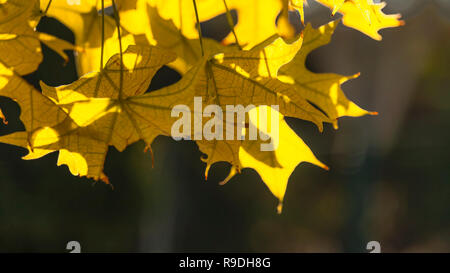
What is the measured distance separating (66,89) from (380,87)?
5.16 metres

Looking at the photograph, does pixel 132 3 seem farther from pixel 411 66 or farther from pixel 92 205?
pixel 411 66

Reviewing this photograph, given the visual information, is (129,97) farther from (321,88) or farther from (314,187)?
(314,187)

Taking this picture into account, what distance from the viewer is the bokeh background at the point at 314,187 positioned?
15.9ft

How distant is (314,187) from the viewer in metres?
5.95

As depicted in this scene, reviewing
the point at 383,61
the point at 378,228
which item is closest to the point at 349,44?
the point at 383,61

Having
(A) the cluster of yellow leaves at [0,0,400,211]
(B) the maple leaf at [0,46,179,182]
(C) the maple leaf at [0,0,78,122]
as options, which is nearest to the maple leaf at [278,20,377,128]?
(A) the cluster of yellow leaves at [0,0,400,211]

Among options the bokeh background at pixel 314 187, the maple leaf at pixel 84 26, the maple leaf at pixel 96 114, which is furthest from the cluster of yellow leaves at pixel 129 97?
the bokeh background at pixel 314 187

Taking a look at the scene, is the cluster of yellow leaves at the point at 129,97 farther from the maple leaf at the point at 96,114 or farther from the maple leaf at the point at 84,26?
the maple leaf at the point at 84,26

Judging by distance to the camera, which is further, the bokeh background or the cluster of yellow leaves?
the bokeh background

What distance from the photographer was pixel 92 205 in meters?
5.11
